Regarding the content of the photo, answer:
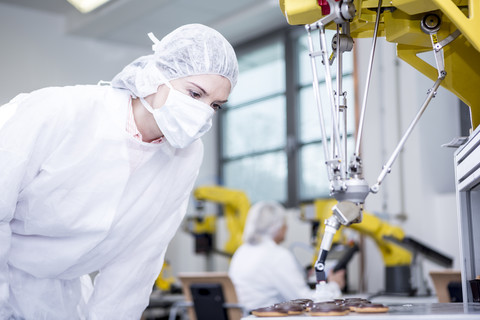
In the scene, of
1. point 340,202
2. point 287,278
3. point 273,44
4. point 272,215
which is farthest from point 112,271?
point 273,44

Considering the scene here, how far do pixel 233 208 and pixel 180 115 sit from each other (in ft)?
11.7

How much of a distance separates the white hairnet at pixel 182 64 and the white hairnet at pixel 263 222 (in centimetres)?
224

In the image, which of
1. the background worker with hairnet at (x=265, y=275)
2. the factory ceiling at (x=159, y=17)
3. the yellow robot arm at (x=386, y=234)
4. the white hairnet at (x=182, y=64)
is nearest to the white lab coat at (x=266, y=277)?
the background worker with hairnet at (x=265, y=275)

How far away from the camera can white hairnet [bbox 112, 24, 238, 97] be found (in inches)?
54.9

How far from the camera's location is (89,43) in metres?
6.02

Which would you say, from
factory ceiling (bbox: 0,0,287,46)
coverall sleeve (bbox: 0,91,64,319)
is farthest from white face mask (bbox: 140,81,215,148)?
factory ceiling (bbox: 0,0,287,46)

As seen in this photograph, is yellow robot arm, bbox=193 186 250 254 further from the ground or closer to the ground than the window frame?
closer to the ground

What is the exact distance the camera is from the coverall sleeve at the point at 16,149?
1.15m

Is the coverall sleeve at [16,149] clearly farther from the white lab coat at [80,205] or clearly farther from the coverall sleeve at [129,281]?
the coverall sleeve at [129,281]

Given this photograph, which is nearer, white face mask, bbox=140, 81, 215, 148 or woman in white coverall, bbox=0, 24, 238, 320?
woman in white coverall, bbox=0, 24, 238, 320

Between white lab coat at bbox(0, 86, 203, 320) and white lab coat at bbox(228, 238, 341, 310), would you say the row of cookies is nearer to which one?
white lab coat at bbox(0, 86, 203, 320)

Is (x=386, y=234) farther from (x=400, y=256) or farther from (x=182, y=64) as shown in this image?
(x=182, y=64)

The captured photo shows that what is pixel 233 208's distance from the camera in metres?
4.87

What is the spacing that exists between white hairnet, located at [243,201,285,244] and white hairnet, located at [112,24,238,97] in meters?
2.24
